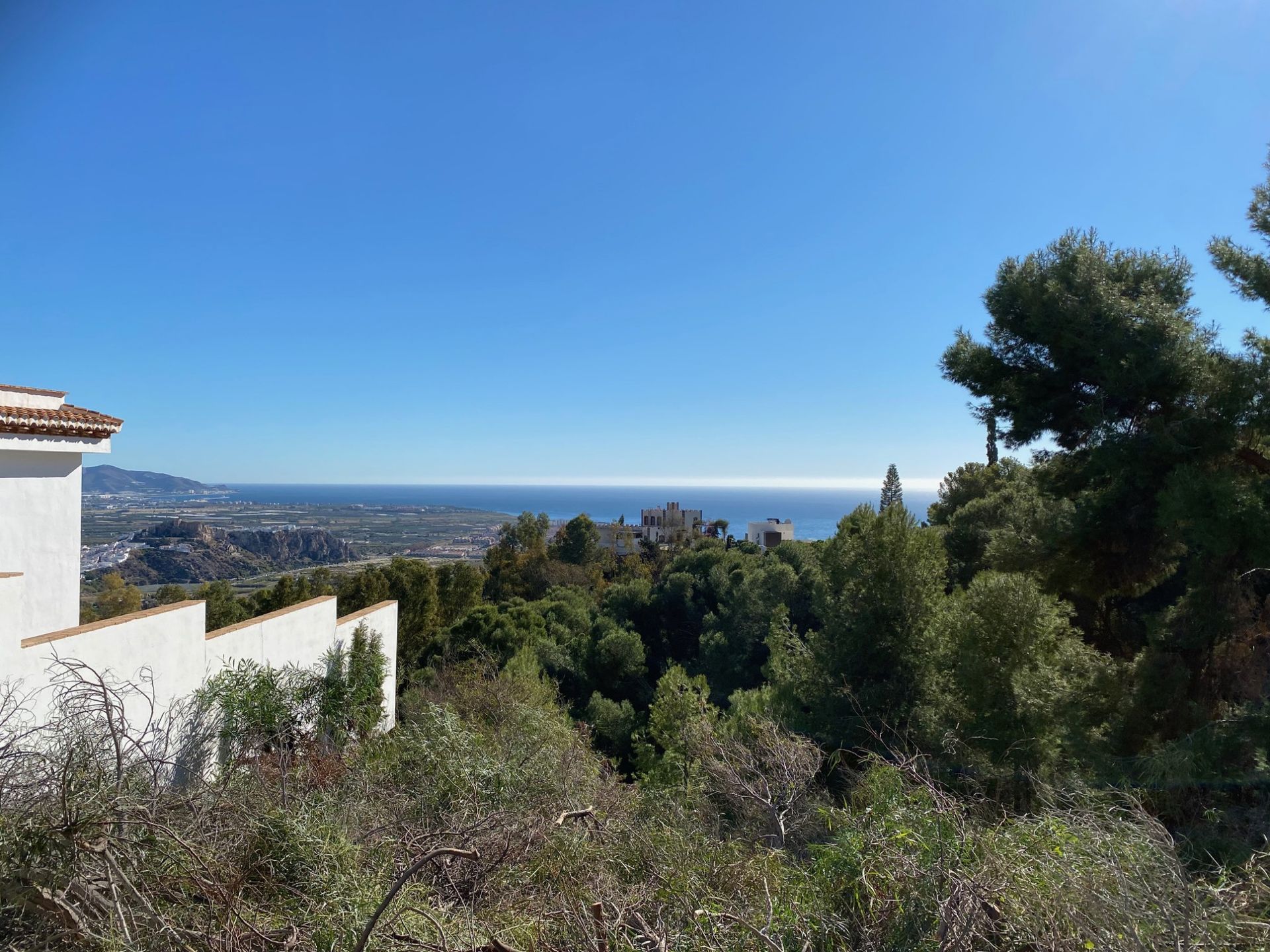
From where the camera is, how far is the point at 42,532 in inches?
216

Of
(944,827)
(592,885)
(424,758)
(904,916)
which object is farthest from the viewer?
(424,758)

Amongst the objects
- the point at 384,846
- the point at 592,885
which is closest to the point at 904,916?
the point at 592,885

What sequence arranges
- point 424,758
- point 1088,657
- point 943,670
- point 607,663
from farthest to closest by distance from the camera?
point 607,663 < point 943,670 < point 1088,657 < point 424,758

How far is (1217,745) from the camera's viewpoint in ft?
17.0

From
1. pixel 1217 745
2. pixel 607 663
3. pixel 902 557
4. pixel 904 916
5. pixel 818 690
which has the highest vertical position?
pixel 902 557

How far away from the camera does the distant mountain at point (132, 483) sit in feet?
82.8

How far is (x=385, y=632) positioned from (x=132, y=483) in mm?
34490

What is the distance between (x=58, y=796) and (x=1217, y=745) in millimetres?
7571

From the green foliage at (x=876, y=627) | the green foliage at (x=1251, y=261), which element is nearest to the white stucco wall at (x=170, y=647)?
the green foliage at (x=876, y=627)

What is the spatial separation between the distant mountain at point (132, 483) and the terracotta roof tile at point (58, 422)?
15.1m

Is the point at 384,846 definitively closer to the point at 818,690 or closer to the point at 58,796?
the point at 58,796

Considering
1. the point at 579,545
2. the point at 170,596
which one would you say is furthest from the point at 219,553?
the point at 579,545

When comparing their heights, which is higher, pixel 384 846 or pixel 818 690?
pixel 384 846

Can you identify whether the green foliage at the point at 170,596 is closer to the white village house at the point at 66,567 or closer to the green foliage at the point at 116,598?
the green foliage at the point at 116,598
